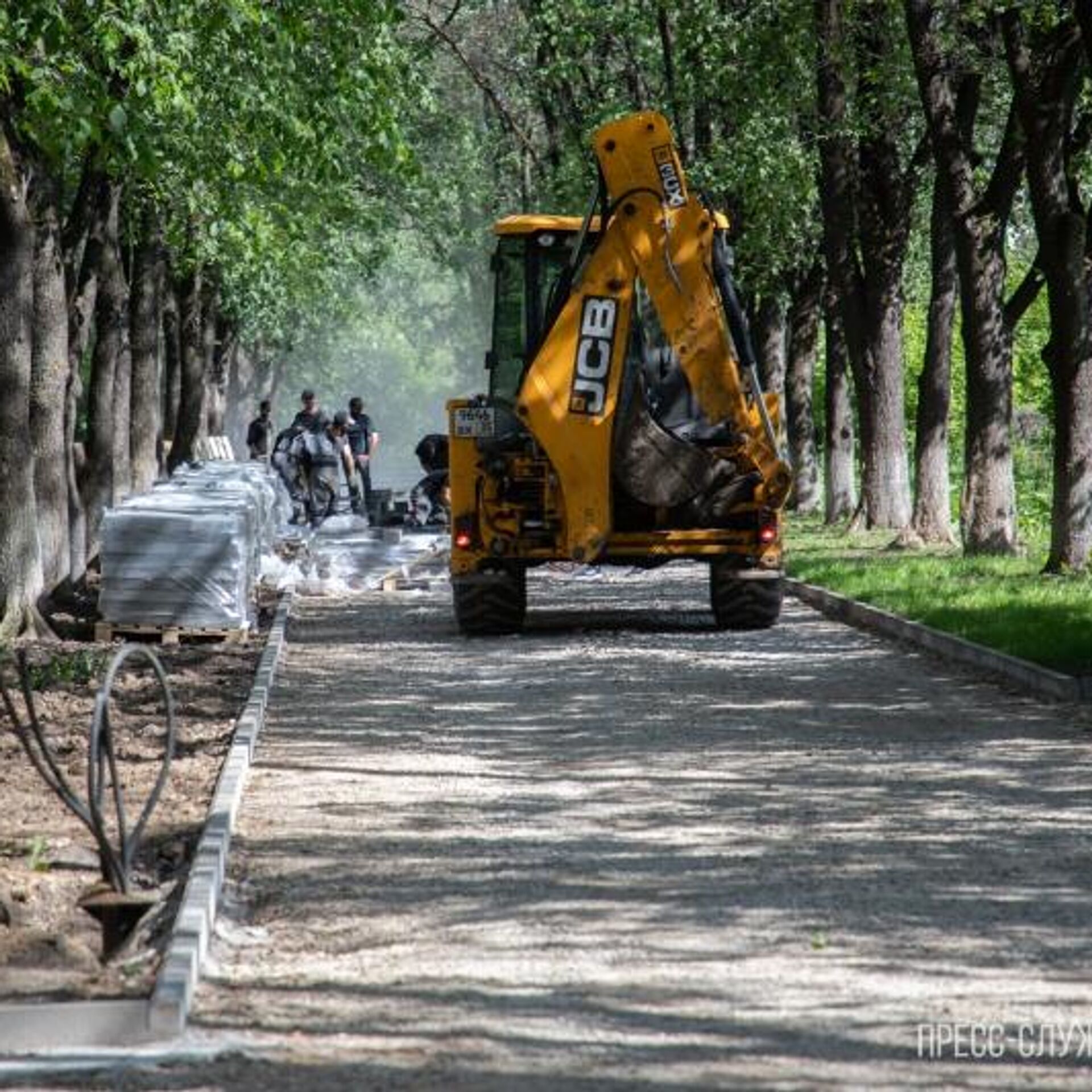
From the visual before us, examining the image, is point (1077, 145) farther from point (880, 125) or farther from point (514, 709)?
point (514, 709)

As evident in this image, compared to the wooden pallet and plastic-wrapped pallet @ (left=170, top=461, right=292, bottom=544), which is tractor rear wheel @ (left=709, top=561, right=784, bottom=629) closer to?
the wooden pallet

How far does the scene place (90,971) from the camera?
8297 millimetres

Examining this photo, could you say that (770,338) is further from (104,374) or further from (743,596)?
(743,596)

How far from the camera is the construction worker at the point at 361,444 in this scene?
44250mm

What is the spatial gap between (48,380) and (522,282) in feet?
13.3

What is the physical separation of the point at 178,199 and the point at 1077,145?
365 inches

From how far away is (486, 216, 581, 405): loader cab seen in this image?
2217 centimetres

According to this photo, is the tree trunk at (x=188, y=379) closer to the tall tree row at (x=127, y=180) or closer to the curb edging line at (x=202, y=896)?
the tall tree row at (x=127, y=180)

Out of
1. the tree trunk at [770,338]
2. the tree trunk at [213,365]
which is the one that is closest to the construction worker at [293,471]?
the tree trunk at [213,365]

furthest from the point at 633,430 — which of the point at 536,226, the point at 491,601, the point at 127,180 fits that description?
the point at 127,180

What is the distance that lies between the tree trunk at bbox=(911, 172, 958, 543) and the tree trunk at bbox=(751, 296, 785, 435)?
11929 millimetres

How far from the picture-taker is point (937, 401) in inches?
1200

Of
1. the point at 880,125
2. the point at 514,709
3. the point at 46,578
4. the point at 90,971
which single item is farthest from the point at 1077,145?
the point at 90,971

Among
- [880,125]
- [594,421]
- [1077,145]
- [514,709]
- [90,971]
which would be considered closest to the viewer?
[90,971]
